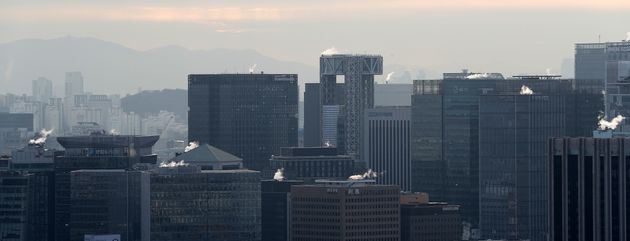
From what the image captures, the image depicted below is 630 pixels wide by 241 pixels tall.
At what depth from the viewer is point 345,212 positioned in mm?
192750

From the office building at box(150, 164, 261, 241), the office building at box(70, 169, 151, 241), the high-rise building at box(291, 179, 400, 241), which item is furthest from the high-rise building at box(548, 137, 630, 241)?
the office building at box(70, 169, 151, 241)

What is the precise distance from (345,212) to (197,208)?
13.0 m

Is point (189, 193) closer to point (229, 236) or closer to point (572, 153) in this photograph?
point (229, 236)

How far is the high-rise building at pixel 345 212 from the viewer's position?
193 meters

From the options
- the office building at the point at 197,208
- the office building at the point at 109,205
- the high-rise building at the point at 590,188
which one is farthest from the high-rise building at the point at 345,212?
the high-rise building at the point at 590,188

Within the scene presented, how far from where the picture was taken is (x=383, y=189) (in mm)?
197375

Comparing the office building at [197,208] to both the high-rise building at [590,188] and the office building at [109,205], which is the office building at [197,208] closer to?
the office building at [109,205]

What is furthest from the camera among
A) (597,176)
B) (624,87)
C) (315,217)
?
(315,217)

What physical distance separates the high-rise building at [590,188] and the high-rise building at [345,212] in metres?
67.2

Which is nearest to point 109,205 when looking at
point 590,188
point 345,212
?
point 345,212

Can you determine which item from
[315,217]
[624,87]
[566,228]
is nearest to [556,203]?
[566,228]

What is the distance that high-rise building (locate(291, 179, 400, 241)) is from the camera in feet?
633

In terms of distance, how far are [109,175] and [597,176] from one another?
81.1m

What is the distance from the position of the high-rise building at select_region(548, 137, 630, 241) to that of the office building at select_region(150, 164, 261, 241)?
7460cm
